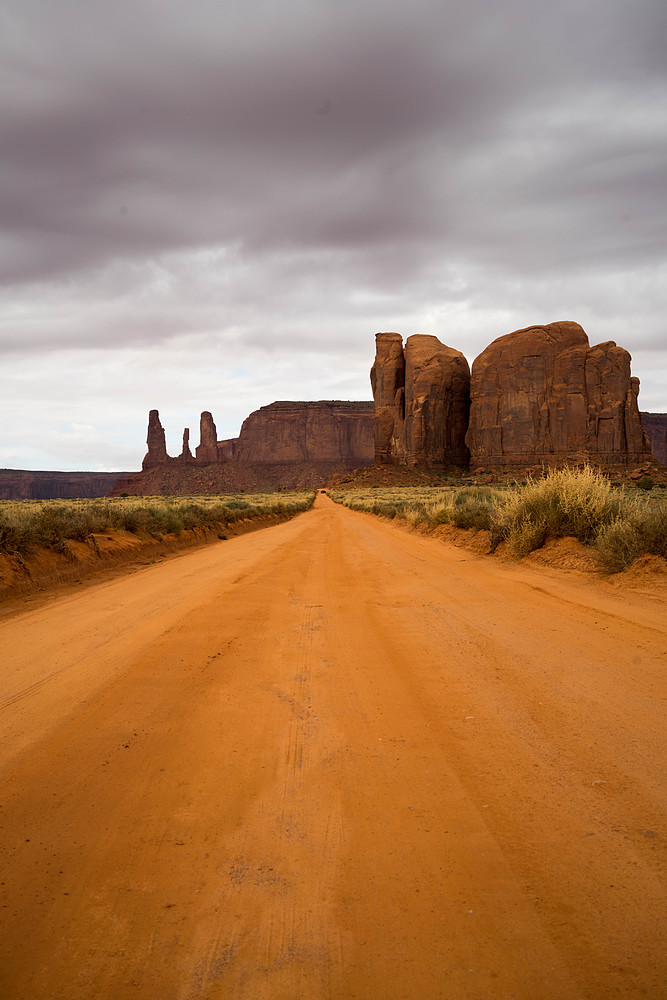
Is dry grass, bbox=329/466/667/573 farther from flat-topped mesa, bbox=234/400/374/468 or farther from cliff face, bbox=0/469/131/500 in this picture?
cliff face, bbox=0/469/131/500

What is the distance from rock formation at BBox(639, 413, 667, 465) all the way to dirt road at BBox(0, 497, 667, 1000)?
15587cm

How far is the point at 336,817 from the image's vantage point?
243 cm

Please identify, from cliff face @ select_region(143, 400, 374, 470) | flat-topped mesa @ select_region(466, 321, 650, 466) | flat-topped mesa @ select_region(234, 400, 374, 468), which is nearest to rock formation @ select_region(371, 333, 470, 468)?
flat-topped mesa @ select_region(466, 321, 650, 466)

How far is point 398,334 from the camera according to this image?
308 ft

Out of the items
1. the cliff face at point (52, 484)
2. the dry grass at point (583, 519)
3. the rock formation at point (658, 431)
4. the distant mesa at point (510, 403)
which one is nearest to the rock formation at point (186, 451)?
the cliff face at point (52, 484)

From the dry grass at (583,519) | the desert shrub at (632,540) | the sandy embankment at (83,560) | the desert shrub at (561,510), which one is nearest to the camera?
the desert shrub at (632,540)

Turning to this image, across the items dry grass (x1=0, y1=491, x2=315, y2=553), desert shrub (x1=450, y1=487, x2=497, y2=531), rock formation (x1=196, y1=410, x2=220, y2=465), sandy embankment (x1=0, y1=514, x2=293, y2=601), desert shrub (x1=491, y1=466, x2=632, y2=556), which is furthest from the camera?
rock formation (x1=196, y1=410, x2=220, y2=465)

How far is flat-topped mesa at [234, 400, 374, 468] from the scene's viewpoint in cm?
15775

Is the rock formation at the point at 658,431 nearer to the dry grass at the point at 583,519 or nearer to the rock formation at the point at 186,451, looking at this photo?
the rock formation at the point at 186,451

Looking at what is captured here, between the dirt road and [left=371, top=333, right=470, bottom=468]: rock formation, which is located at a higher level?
[left=371, top=333, right=470, bottom=468]: rock formation

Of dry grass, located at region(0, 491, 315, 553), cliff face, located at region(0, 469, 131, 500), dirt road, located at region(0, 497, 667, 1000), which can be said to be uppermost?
cliff face, located at region(0, 469, 131, 500)

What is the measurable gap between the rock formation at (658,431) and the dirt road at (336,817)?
15587 cm

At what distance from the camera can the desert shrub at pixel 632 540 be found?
24.2ft

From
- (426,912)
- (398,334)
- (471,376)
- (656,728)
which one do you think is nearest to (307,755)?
(426,912)
